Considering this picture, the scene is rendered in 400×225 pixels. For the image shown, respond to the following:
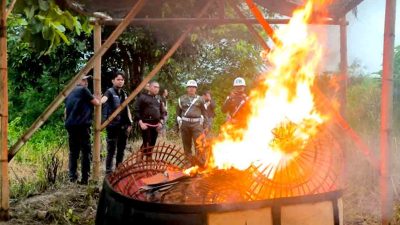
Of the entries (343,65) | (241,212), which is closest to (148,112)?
(343,65)

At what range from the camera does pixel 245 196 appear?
2.97 m

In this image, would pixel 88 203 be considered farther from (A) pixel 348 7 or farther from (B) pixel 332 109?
(A) pixel 348 7

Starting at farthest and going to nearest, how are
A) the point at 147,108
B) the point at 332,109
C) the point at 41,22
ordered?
the point at 147,108 → the point at 41,22 → the point at 332,109

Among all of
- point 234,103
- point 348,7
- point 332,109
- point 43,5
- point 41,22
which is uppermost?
point 348,7

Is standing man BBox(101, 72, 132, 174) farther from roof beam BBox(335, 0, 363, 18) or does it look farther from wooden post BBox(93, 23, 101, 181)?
roof beam BBox(335, 0, 363, 18)

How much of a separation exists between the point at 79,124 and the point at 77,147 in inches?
14.7

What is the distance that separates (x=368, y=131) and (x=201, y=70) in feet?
36.7

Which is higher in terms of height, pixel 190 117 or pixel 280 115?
pixel 190 117

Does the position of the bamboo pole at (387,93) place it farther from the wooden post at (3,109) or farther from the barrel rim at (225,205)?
the wooden post at (3,109)

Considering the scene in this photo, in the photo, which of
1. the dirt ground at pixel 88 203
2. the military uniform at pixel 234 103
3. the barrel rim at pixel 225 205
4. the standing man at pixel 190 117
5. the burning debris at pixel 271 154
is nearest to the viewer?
the barrel rim at pixel 225 205

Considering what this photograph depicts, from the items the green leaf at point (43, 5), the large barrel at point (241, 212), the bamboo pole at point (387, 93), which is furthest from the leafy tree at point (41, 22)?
the bamboo pole at point (387, 93)

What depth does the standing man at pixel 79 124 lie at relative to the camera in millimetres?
6688

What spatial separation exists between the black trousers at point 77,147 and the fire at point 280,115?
351cm

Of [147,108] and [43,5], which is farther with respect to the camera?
[147,108]
